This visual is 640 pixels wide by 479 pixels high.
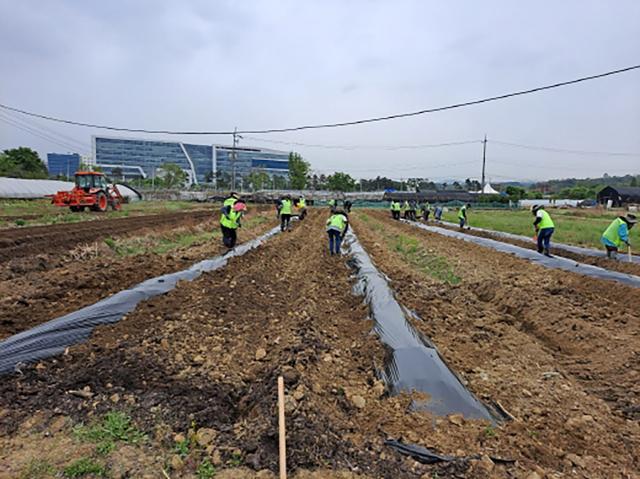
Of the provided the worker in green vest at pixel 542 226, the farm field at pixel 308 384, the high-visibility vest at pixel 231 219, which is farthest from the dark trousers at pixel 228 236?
the worker in green vest at pixel 542 226

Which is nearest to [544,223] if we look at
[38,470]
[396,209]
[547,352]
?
[547,352]

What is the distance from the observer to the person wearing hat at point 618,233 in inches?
395

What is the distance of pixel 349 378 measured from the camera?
4.02 m

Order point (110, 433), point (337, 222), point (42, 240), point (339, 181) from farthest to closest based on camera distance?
point (339, 181) → point (42, 240) → point (337, 222) → point (110, 433)

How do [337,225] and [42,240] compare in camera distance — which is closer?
[337,225]

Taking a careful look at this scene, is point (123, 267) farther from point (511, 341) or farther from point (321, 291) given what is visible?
point (511, 341)

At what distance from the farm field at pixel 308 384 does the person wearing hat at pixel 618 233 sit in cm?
321

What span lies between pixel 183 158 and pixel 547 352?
156 meters

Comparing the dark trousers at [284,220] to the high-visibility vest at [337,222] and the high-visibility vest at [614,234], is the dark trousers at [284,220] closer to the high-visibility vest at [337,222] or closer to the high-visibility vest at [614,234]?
the high-visibility vest at [337,222]

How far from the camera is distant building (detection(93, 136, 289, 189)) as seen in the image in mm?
130125

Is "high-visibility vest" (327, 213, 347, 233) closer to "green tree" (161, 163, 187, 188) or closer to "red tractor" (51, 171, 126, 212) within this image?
"red tractor" (51, 171, 126, 212)

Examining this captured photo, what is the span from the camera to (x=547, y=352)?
5.34 m

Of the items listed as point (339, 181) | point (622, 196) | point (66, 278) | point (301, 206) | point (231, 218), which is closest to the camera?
point (66, 278)

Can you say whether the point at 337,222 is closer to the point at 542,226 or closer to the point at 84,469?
the point at 542,226
